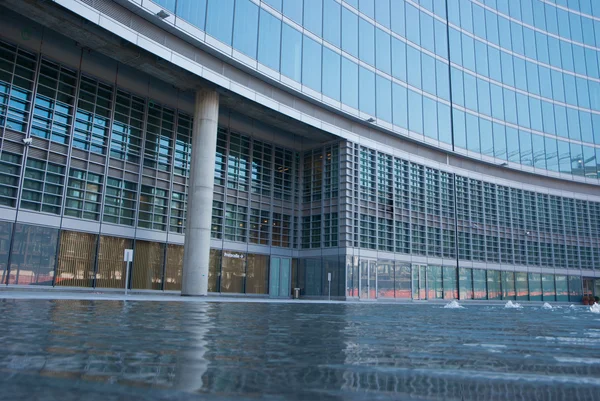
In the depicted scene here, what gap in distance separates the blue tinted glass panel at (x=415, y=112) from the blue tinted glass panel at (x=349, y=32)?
781 cm

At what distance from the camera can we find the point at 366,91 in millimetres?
42406

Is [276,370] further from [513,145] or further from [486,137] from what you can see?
[513,145]

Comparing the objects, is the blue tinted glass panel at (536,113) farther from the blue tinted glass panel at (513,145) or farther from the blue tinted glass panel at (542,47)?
the blue tinted glass panel at (542,47)

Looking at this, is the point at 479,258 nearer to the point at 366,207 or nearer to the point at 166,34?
the point at 366,207

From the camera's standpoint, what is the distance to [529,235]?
55.4 meters

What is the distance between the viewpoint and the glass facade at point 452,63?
35.8 metres

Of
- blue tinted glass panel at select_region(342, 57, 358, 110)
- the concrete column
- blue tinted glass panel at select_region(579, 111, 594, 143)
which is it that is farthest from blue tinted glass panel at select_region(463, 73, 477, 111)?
the concrete column

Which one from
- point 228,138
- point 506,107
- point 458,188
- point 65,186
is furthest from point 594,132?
point 65,186

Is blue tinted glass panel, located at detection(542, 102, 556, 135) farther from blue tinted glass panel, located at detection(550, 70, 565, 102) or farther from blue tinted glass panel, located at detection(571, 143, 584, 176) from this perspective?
blue tinted glass panel, located at detection(571, 143, 584, 176)

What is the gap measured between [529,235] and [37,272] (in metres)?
48.7

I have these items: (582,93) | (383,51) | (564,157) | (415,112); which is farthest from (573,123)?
(383,51)

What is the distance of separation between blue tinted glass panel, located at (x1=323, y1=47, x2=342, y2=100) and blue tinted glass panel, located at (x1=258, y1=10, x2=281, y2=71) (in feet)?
16.8

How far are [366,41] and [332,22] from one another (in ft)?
14.3

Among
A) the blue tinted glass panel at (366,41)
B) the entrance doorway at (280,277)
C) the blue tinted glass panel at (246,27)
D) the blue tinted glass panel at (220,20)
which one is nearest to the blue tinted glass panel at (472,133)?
the blue tinted glass panel at (366,41)
